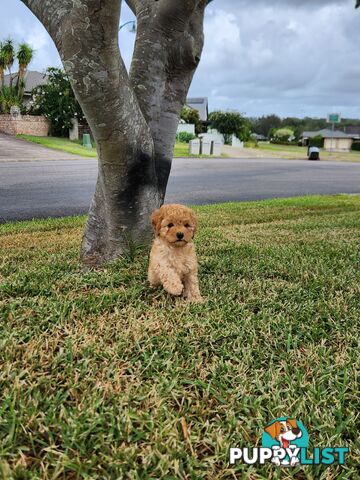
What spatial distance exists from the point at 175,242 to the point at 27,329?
1.10 meters

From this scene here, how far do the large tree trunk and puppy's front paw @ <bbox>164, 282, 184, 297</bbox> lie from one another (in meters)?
1.09

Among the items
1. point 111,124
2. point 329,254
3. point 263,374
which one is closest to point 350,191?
point 329,254

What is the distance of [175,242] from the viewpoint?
9.98 feet

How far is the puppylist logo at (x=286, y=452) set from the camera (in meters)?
1.76

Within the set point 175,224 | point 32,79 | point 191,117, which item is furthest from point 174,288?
point 191,117

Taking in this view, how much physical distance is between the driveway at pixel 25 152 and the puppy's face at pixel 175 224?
739 inches

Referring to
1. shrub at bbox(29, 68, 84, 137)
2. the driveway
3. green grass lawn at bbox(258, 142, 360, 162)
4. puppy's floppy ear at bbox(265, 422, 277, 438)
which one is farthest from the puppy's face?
green grass lawn at bbox(258, 142, 360, 162)

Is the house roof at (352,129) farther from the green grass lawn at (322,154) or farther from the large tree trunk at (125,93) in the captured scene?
the large tree trunk at (125,93)

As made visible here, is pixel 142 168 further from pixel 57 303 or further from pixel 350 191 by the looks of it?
pixel 350 191

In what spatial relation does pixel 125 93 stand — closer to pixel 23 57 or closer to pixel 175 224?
pixel 175 224

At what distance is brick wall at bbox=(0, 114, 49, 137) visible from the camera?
32406 millimetres

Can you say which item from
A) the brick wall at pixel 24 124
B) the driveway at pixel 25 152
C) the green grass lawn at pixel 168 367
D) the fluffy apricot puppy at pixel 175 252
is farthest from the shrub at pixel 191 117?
the fluffy apricot puppy at pixel 175 252

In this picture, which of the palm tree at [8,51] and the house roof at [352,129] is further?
the house roof at [352,129]

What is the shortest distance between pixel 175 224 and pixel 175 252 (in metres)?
0.24
